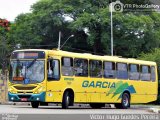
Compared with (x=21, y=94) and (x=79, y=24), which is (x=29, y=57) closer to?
(x=21, y=94)

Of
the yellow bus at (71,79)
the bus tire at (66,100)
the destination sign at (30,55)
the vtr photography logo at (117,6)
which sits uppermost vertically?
the vtr photography logo at (117,6)

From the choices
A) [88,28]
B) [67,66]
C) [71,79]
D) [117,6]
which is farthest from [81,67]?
[117,6]

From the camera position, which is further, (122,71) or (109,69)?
(122,71)

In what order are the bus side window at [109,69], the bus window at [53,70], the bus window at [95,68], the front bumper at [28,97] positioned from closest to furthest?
the front bumper at [28,97] → the bus window at [53,70] → the bus window at [95,68] → the bus side window at [109,69]

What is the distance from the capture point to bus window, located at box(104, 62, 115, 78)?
30.6m

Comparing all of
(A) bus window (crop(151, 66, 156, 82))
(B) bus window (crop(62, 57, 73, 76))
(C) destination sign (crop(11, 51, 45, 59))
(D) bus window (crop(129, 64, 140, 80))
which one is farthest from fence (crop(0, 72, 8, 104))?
(B) bus window (crop(62, 57, 73, 76))

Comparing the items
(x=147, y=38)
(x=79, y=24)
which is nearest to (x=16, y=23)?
(x=79, y=24)

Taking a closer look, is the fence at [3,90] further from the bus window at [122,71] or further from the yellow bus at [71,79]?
the bus window at [122,71]

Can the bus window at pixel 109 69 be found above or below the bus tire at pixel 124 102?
above

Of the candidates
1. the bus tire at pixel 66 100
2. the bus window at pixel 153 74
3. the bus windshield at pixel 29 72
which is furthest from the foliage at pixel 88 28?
the bus windshield at pixel 29 72

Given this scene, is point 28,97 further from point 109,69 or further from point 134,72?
point 134,72

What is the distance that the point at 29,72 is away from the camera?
26.6 metres

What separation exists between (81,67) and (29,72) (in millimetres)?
3290

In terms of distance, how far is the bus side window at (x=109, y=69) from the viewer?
3062cm
